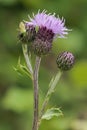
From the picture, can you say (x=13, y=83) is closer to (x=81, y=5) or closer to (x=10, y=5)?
(x=10, y=5)

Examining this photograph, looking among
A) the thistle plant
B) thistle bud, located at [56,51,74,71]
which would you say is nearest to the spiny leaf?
the thistle plant

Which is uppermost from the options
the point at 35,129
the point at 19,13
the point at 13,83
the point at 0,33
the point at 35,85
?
the point at 19,13

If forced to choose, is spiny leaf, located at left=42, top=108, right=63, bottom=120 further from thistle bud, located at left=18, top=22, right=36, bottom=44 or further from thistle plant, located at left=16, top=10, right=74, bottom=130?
thistle bud, located at left=18, top=22, right=36, bottom=44

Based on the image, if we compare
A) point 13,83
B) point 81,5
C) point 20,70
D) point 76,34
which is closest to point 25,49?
point 20,70

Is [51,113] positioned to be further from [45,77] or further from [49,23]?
[45,77]

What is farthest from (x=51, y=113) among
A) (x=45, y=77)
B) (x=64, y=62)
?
(x=45, y=77)
